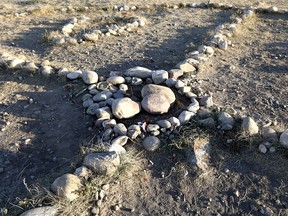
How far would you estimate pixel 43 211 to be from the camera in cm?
400

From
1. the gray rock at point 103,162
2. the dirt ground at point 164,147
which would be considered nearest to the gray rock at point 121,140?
the dirt ground at point 164,147

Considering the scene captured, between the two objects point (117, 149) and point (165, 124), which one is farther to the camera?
point (165, 124)

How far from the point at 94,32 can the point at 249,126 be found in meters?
5.12

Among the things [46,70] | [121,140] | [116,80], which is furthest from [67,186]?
[46,70]

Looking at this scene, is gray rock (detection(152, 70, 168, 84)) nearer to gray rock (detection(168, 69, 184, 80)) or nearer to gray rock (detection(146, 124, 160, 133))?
gray rock (detection(168, 69, 184, 80))

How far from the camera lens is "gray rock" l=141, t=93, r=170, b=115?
5578 mm

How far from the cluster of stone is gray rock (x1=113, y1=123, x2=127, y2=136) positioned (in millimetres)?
3746

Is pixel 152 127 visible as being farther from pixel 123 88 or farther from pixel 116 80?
pixel 116 80

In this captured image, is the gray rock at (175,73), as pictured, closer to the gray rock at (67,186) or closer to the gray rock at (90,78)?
the gray rock at (90,78)

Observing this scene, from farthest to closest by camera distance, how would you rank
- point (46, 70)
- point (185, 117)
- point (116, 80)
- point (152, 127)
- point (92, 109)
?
point (46, 70) → point (116, 80) → point (92, 109) → point (185, 117) → point (152, 127)

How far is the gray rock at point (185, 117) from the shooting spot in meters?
5.30

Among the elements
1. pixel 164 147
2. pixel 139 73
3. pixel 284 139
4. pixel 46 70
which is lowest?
pixel 46 70

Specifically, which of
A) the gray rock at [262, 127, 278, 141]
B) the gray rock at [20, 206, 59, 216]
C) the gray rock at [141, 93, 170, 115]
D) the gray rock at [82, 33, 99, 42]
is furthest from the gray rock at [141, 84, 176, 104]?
the gray rock at [82, 33, 99, 42]

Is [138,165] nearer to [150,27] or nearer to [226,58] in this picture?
[226,58]
